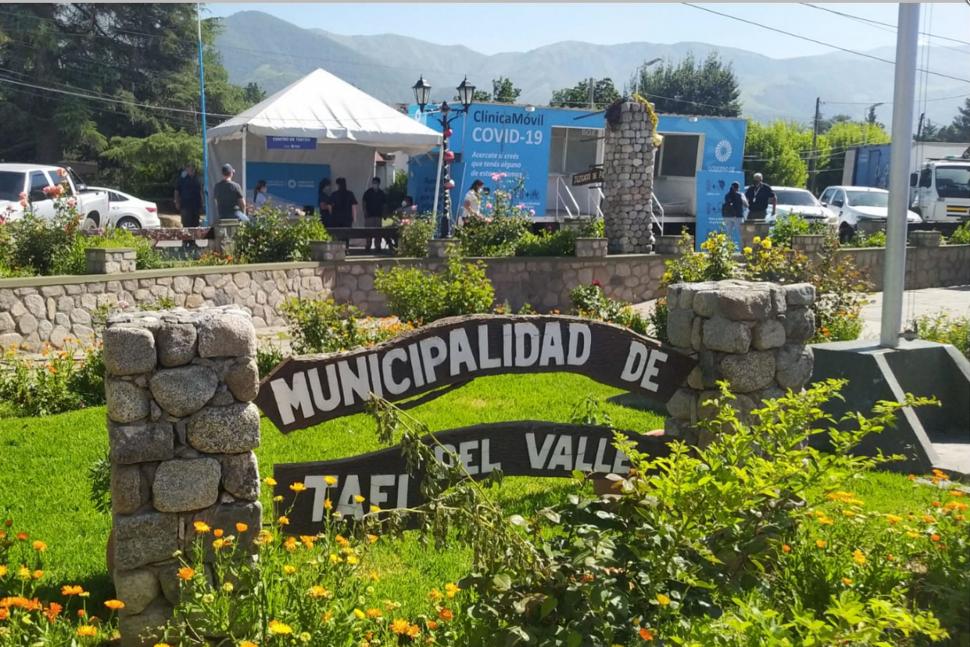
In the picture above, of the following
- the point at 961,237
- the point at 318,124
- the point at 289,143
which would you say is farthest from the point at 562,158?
the point at 961,237

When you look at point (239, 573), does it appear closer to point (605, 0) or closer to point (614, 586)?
point (614, 586)

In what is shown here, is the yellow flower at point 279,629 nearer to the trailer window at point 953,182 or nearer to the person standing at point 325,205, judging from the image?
the person standing at point 325,205

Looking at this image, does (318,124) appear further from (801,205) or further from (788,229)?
(801,205)

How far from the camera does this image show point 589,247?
14.9 m

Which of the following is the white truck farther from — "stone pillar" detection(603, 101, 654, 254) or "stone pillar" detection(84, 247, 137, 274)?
"stone pillar" detection(84, 247, 137, 274)

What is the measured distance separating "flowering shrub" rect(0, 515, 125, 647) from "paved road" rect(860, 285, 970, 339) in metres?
10.2

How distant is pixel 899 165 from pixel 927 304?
30.0 ft

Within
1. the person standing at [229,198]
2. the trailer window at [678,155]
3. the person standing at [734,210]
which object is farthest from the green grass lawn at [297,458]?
the trailer window at [678,155]

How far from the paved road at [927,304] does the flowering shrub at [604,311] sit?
339cm

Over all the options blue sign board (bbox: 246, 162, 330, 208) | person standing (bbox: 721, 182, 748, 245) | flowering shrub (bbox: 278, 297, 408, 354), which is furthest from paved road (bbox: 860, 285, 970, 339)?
blue sign board (bbox: 246, 162, 330, 208)

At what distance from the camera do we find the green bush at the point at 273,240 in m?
13.4

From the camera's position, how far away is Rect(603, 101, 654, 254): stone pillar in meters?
17.2

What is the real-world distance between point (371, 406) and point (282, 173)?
19.0 m

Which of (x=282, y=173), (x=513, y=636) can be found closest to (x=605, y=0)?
(x=513, y=636)
